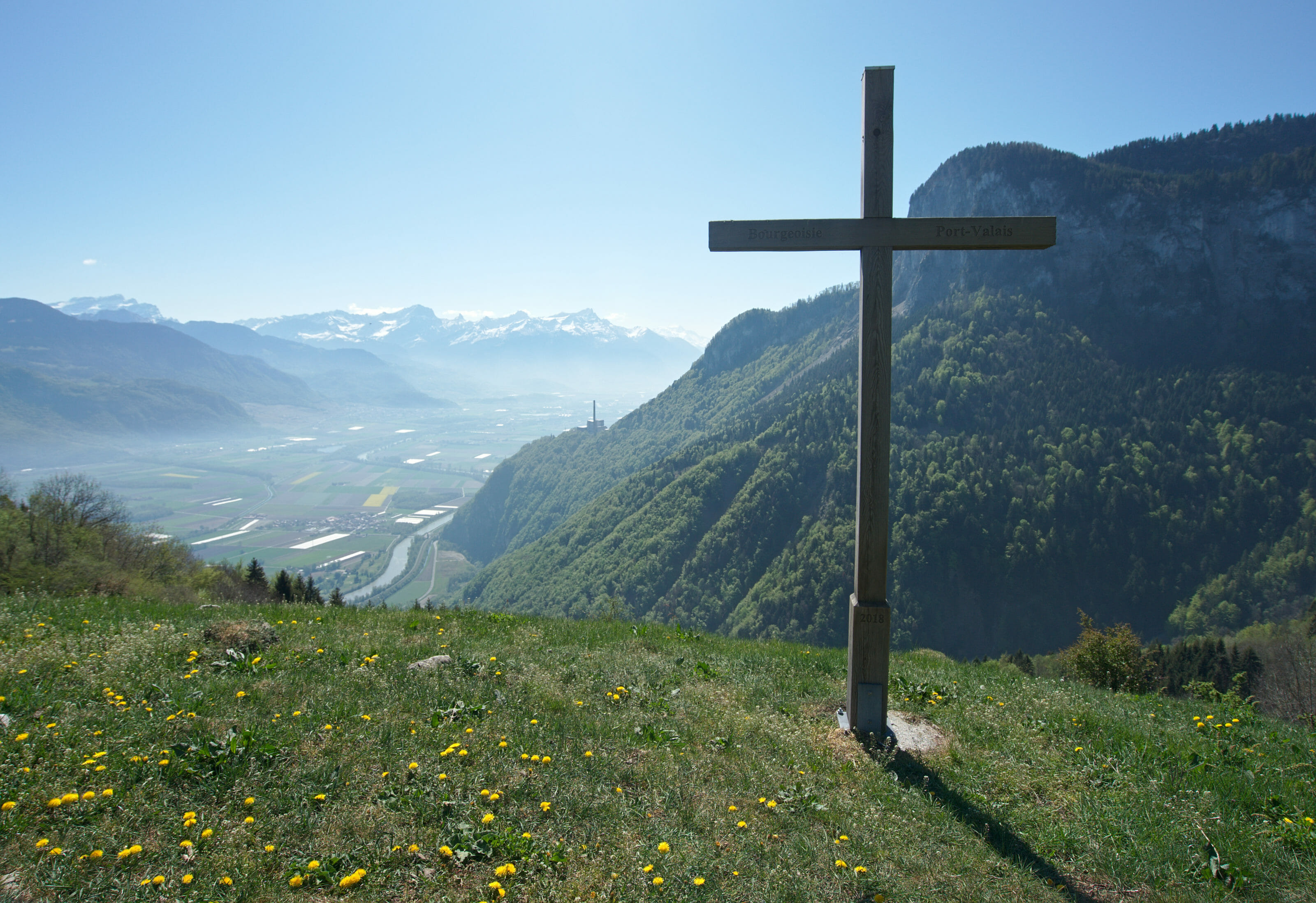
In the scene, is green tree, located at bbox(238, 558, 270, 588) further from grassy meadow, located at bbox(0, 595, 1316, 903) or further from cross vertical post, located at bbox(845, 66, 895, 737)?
cross vertical post, located at bbox(845, 66, 895, 737)

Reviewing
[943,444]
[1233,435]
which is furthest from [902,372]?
[1233,435]

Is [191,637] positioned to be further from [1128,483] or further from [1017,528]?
[1128,483]

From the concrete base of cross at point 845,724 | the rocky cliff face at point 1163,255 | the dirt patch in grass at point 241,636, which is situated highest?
the rocky cliff face at point 1163,255

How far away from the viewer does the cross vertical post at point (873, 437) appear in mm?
5699

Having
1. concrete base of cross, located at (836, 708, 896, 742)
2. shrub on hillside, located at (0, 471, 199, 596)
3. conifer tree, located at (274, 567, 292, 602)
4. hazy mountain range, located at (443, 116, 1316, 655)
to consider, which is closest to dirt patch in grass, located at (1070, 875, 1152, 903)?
concrete base of cross, located at (836, 708, 896, 742)

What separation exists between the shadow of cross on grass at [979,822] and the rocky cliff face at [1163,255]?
150 metres

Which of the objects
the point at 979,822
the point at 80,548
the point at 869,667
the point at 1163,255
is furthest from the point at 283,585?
the point at 1163,255

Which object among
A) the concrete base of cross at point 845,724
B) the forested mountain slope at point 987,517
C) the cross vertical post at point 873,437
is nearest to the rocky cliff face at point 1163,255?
the forested mountain slope at point 987,517

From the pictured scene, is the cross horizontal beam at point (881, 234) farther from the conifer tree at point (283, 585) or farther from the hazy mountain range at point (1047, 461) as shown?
the hazy mountain range at point (1047, 461)

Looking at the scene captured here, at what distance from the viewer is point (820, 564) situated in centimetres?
9362

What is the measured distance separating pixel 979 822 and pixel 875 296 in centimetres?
455

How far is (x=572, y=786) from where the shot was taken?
15.0ft

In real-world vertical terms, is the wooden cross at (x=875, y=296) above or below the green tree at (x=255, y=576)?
above

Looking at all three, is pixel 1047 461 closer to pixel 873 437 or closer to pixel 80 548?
pixel 873 437
